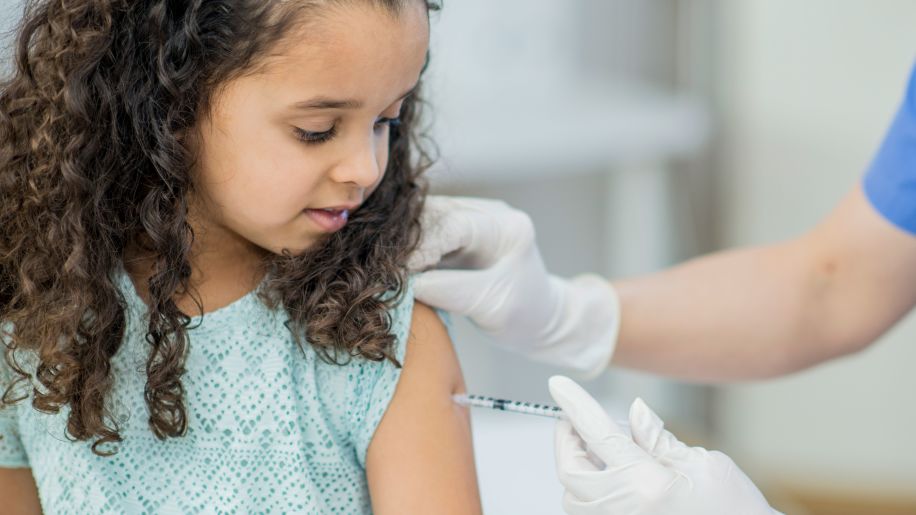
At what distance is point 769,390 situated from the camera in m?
3.02

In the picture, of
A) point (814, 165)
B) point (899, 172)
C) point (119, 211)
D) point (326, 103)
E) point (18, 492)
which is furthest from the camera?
point (814, 165)

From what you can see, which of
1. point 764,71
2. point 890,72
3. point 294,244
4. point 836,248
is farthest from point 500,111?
point 294,244

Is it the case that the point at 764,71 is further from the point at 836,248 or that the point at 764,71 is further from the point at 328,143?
the point at 328,143

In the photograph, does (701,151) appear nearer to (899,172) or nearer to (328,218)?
(899,172)

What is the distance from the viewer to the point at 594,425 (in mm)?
1068

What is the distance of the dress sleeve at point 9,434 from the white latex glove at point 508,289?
1.46ft

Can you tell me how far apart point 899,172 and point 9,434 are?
114cm

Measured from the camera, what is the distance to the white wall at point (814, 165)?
2854 mm

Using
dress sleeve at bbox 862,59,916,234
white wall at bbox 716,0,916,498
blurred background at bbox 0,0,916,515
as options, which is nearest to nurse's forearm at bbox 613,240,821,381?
dress sleeve at bbox 862,59,916,234

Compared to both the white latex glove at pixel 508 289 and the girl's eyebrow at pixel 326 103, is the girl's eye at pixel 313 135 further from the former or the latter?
the white latex glove at pixel 508 289

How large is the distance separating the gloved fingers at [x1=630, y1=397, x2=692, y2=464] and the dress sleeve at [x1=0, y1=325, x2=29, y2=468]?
65 cm

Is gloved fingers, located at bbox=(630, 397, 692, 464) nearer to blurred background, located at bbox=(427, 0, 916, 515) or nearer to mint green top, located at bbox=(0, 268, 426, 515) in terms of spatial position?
mint green top, located at bbox=(0, 268, 426, 515)

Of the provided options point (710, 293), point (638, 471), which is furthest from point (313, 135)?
point (710, 293)

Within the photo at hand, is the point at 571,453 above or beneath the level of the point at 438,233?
beneath
